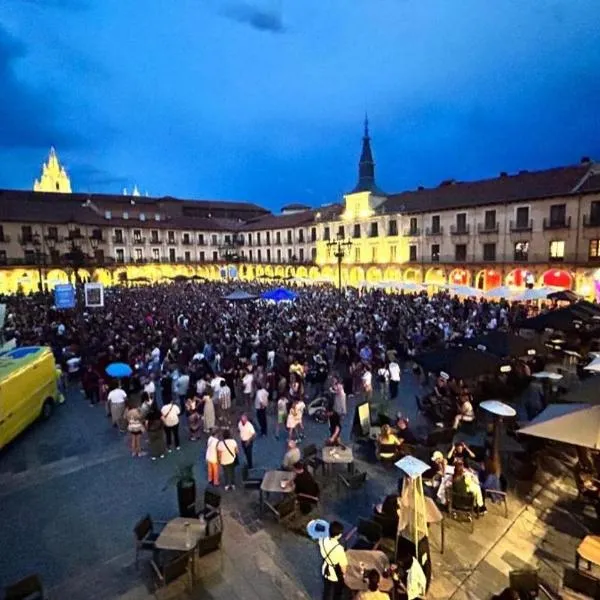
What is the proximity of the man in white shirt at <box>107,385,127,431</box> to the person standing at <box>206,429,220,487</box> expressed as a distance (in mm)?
3668

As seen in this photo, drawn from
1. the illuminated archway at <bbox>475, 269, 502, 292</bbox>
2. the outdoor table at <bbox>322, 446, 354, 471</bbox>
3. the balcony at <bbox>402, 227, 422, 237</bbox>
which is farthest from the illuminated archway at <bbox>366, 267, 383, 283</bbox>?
the outdoor table at <bbox>322, 446, 354, 471</bbox>

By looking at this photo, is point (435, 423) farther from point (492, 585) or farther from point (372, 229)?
point (372, 229)

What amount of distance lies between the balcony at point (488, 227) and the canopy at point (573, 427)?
32014mm

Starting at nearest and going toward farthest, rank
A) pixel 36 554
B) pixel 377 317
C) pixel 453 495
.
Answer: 1. pixel 36 554
2. pixel 453 495
3. pixel 377 317

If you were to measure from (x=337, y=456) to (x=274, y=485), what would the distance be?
1514 mm

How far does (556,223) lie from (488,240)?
560 centimetres

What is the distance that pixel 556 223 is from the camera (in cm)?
3123

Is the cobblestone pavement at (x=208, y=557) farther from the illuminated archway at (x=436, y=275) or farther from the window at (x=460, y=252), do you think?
the illuminated archway at (x=436, y=275)

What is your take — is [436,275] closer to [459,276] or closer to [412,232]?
[459,276]

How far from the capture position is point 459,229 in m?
37.9

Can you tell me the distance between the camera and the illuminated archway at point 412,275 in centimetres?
4232

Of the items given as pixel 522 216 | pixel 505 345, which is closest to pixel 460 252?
Result: pixel 522 216

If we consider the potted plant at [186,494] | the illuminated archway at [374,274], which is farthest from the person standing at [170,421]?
the illuminated archway at [374,274]

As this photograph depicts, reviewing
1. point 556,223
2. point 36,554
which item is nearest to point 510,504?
point 36,554
